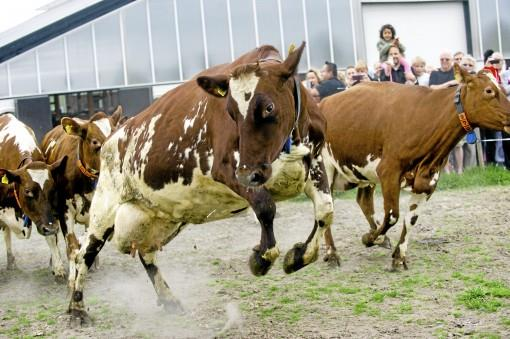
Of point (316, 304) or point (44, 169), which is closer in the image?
point (316, 304)

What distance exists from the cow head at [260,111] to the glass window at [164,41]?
50.0 feet

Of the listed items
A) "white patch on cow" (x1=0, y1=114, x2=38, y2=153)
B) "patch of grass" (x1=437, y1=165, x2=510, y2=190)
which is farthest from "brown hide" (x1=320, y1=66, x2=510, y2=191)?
"patch of grass" (x1=437, y1=165, x2=510, y2=190)

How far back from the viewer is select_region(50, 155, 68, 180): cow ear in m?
9.40

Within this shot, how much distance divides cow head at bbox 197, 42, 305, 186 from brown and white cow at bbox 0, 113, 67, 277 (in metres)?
4.10

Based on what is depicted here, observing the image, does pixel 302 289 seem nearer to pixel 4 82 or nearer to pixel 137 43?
pixel 137 43

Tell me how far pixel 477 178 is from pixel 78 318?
306 inches

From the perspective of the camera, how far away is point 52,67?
20.5 m

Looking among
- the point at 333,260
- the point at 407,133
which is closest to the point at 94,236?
the point at 333,260

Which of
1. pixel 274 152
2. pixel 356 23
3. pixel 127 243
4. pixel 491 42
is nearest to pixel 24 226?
pixel 127 243

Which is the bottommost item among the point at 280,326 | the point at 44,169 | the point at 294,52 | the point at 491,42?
the point at 280,326

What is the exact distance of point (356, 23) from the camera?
855 inches

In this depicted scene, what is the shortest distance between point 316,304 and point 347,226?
3613 millimetres

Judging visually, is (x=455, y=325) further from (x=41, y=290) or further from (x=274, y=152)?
(x=41, y=290)

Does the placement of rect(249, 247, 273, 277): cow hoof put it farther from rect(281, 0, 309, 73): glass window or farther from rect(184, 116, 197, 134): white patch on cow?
rect(281, 0, 309, 73): glass window
